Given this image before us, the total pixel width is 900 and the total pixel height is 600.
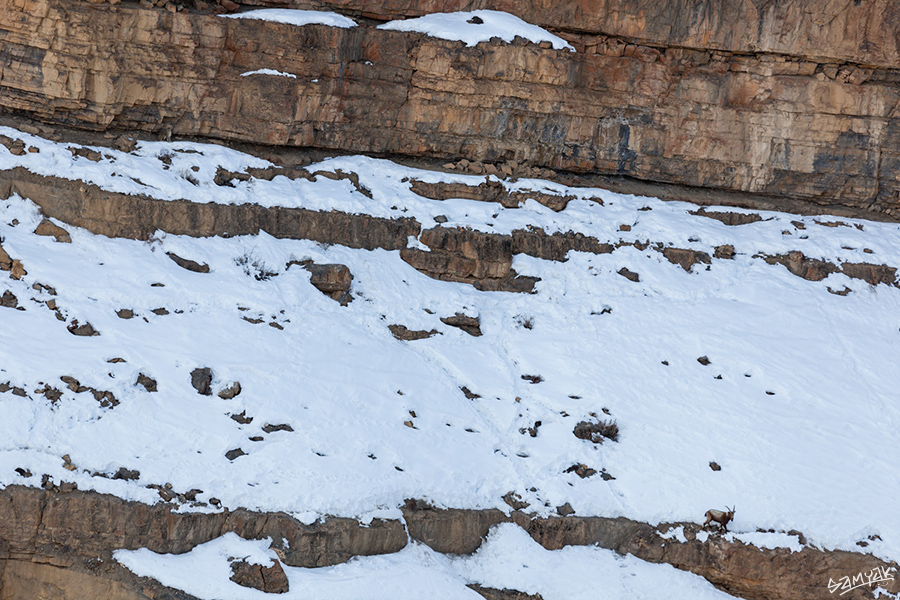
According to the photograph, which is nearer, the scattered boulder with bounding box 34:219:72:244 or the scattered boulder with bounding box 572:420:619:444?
the scattered boulder with bounding box 572:420:619:444

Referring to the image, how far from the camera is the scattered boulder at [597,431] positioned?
12.4 meters

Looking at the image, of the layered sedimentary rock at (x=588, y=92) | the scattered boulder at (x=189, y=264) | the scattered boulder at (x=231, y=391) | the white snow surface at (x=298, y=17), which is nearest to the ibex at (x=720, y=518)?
the scattered boulder at (x=231, y=391)

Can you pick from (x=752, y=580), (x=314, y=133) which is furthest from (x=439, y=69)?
(x=752, y=580)

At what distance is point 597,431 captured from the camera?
40.9 ft

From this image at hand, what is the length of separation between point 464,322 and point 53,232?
7197mm

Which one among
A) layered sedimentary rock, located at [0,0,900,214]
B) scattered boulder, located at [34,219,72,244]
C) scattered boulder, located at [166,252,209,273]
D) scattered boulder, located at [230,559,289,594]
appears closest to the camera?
scattered boulder, located at [230,559,289,594]

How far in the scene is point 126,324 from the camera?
1193cm

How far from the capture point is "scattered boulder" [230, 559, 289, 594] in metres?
9.01

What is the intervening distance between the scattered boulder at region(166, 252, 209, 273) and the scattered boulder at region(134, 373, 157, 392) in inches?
119

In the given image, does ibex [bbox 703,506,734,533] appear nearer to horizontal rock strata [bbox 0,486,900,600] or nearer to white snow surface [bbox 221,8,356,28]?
horizontal rock strata [bbox 0,486,900,600]

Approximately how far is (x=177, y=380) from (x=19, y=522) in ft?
9.10

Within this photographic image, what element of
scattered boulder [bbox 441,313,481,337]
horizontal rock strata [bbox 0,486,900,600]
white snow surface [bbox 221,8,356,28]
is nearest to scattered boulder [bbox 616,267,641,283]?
scattered boulder [bbox 441,313,481,337]

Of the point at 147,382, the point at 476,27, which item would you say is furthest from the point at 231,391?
the point at 476,27

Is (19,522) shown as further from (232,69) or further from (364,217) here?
(232,69)
